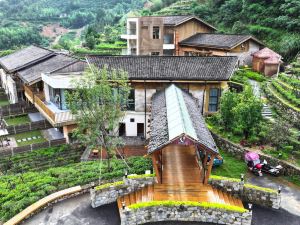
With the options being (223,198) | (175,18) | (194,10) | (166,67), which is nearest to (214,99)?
(166,67)

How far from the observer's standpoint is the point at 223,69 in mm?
26781

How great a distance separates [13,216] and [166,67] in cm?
1662

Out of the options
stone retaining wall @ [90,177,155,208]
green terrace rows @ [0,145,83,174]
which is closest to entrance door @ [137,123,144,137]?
green terrace rows @ [0,145,83,174]

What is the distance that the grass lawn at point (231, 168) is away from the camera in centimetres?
2048

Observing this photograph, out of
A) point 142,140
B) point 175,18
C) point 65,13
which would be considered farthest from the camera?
point 65,13

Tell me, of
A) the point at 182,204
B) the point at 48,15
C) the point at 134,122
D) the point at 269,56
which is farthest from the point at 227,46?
the point at 48,15

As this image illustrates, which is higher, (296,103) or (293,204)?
(296,103)

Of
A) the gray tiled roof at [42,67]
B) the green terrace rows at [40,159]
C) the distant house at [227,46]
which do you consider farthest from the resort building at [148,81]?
the distant house at [227,46]

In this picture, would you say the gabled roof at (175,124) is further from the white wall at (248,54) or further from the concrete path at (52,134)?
the white wall at (248,54)

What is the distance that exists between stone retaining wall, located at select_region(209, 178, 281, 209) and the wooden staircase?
285 millimetres

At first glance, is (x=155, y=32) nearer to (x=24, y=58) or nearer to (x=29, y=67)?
(x=24, y=58)

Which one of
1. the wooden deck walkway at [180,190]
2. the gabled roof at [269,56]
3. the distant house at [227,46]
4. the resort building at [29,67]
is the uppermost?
the distant house at [227,46]

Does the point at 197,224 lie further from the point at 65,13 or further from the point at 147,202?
the point at 65,13

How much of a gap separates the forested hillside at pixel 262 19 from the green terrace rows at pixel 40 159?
30.0 m
